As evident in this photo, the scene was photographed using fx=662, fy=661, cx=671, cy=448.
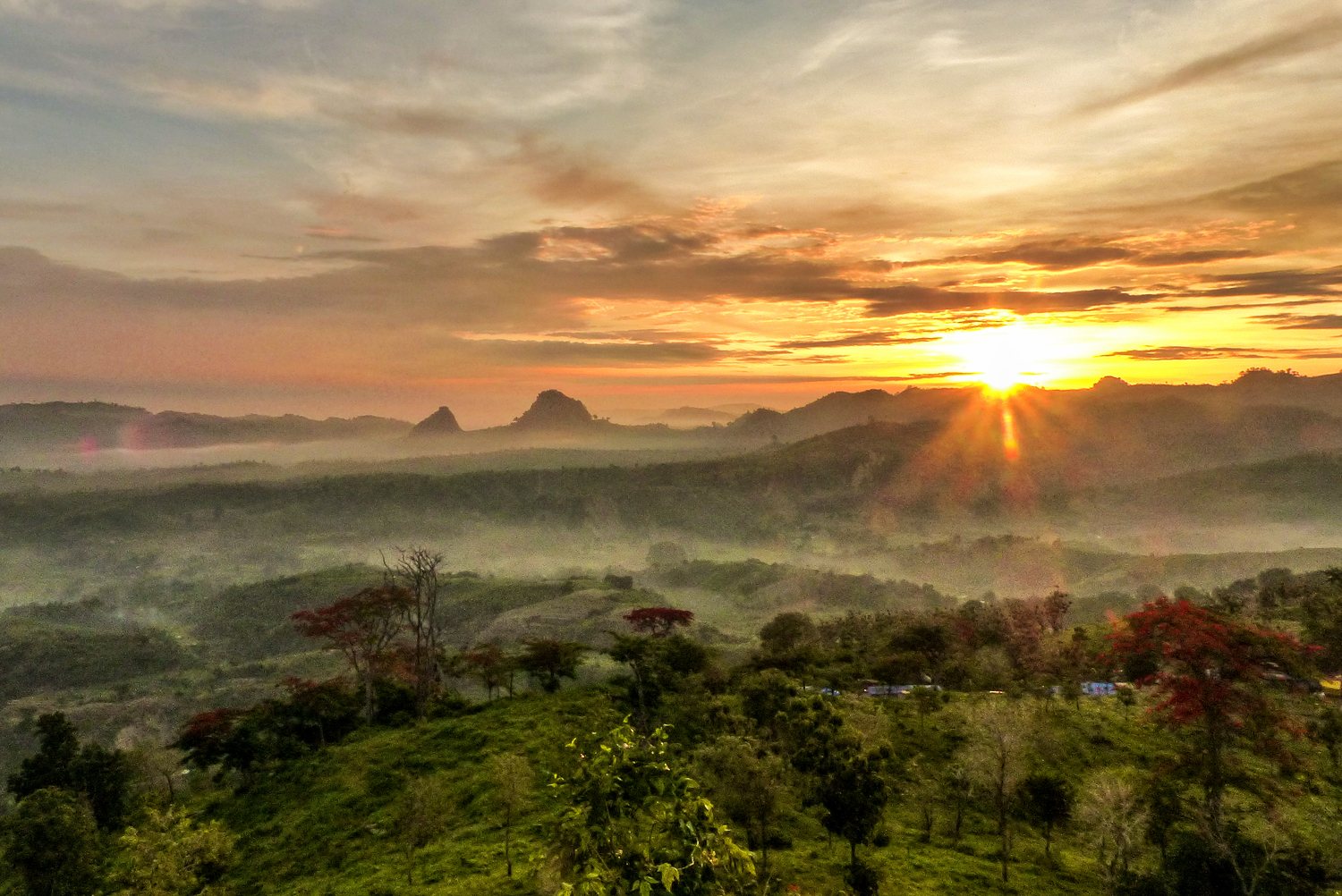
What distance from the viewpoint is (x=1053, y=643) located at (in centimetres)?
8300

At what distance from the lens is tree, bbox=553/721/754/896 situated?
1120 centimetres

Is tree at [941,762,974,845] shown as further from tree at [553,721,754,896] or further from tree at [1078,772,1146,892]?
tree at [553,721,754,896]

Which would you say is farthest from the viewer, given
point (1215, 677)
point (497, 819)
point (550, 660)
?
point (550, 660)

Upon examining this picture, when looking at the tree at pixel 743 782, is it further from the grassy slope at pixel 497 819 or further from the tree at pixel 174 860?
the tree at pixel 174 860

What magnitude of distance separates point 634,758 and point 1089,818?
39.5 metres

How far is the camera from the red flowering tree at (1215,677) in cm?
3894

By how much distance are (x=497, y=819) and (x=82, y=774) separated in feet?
154

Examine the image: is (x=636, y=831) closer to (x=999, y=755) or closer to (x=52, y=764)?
(x=999, y=755)

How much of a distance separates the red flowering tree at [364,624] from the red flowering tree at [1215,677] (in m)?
70.0

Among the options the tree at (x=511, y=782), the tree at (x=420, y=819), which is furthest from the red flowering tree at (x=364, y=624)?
the tree at (x=511, y=782)

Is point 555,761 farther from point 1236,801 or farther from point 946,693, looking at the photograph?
point 1236,801

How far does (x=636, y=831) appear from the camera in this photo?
467 inches

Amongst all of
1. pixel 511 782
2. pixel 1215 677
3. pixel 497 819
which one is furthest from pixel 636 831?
pixel 1215 677

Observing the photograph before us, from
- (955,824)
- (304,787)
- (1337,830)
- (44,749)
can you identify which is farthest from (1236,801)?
(44,749)
